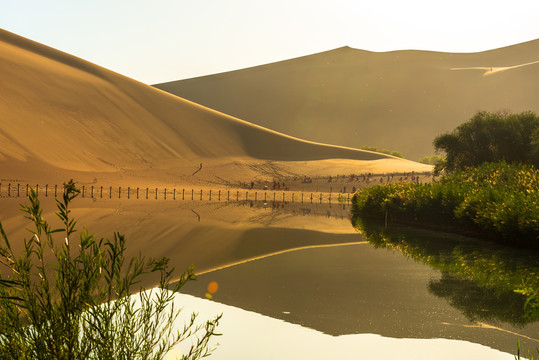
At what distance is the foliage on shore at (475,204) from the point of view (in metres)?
19.8

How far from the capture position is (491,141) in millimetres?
44156

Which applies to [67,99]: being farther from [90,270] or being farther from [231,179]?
[90,270]

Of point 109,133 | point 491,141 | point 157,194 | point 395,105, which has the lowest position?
point 157,194

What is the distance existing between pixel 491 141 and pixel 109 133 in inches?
2265

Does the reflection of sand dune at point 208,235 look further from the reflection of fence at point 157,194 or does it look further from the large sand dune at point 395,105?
the large sand dune at point 395,105

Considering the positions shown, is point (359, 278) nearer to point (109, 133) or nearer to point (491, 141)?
point (491, 141)

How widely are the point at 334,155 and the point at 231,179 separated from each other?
1320 inches

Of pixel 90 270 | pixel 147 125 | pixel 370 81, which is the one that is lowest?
pixel 90 270

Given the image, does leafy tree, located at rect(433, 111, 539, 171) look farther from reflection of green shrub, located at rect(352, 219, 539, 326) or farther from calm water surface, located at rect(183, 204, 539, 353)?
calm water surface, located at rect(183, 204, 539, 353)

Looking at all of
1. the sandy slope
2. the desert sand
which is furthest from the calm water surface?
the sandy slope

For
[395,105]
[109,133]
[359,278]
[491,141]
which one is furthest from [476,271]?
[395,105]

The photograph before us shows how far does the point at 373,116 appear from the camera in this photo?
586 feet

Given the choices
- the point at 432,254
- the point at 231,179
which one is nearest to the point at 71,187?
the point at 432,254

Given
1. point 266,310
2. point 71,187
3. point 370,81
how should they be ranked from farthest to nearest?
point 370,81 < point 266,310 < point 71,187
